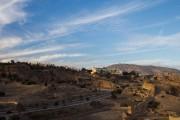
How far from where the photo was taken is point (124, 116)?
162 ft

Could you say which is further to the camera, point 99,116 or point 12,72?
point 12,72

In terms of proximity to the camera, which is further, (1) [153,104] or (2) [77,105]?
(1) [153,104]

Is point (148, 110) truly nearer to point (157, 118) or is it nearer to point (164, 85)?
point (157, 118)

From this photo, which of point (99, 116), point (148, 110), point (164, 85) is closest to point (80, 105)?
point (99, 116)

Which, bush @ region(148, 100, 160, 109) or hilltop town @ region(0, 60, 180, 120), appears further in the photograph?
bush @ region(148, 100, 160, 109)

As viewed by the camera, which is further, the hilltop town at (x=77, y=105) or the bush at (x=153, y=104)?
the bush at (x=153, y=104)

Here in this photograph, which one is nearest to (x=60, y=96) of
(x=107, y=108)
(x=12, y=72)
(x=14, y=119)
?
(x=107, y=108)

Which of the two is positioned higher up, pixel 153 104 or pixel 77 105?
pixel 77 105

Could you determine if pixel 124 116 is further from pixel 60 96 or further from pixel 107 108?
pixel 60 96

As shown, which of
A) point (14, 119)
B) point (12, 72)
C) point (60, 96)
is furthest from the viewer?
point (12, 72)

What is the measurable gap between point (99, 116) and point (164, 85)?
45032mm

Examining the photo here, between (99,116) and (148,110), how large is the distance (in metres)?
9.29

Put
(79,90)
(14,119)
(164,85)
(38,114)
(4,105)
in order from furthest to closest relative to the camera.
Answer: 1. (164,85)
2. (79,90)
3. (4,105)
4. (38,114)
5. (14,119)

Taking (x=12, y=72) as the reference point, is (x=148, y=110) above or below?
below
